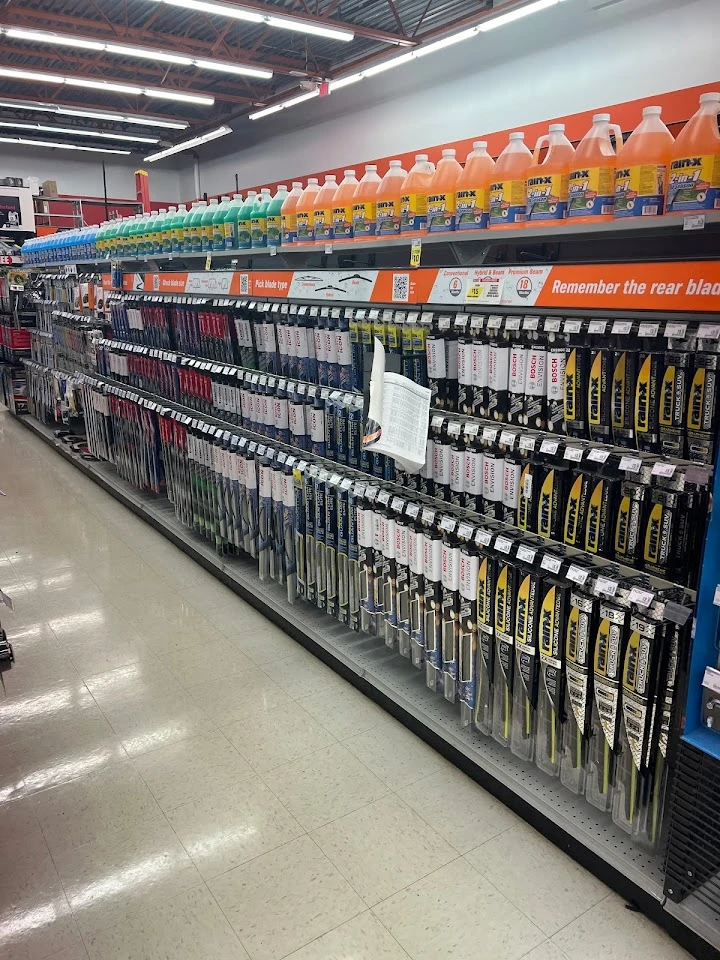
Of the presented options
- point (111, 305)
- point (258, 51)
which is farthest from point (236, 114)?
point (111, 305)

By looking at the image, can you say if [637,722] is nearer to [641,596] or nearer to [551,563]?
[641,596]

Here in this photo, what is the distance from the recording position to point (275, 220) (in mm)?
3582

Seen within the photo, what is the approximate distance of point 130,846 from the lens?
239cm

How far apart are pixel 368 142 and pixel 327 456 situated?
11.0 meters

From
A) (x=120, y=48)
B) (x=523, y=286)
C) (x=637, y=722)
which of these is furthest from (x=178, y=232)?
(x=120, y=48)

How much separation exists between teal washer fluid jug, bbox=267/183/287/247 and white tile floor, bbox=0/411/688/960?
2096 mm

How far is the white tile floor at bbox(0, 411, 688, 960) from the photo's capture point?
205cm

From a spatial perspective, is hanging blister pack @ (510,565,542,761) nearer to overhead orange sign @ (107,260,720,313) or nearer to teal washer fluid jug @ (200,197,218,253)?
overhead orange sign @ (107,260,720,313)

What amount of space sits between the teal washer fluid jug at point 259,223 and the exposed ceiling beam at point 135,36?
743 centimetres

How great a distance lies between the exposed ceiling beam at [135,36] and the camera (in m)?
9.80

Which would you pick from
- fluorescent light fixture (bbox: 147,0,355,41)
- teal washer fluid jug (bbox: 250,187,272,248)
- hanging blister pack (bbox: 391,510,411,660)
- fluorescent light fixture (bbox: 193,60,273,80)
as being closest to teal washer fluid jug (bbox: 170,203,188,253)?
teal washer fluid jug (bbox: 250,187,272,248)

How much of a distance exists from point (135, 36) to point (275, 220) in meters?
9.42

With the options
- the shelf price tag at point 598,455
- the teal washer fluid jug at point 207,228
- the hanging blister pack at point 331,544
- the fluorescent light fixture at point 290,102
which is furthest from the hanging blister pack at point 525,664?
the fluorescent light fixture at point 290,102

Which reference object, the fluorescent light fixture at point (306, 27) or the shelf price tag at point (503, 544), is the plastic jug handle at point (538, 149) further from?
the fluorescent light fixture at point (306, 27)
